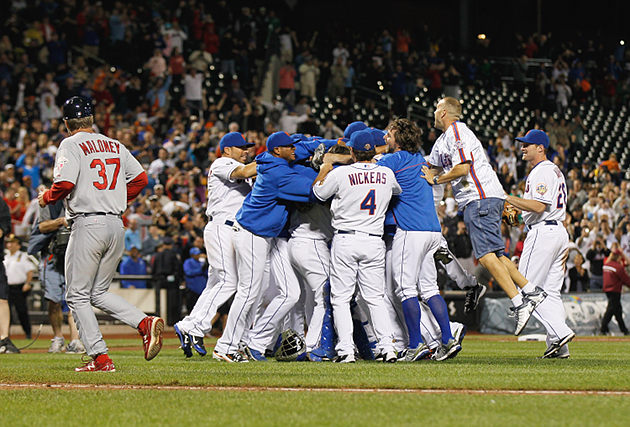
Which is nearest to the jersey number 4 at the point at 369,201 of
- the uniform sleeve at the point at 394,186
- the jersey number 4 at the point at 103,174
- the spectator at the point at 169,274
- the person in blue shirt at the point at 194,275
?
the uniform sleeve at the point at 394,186

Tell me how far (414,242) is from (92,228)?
11.0ft

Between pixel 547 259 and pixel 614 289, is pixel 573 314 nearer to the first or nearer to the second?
pixel 614 289

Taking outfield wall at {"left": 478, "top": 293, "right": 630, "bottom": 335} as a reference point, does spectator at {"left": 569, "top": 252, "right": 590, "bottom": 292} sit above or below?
above

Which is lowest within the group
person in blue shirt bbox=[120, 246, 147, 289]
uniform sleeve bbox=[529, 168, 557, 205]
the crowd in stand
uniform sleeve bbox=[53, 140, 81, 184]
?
person in blue shirt bbox=[120, 246, 147, 289]

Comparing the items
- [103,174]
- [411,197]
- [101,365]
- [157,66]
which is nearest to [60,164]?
[103,174]

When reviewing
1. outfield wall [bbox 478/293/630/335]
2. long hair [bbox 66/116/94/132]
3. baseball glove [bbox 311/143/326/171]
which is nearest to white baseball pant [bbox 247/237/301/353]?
baseball glove [bbox 311/143/326/171]

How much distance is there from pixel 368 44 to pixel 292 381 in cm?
2664

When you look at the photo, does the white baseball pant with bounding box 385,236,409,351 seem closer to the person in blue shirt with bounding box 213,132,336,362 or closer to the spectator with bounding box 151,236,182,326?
the person in blue shirt with bounding box 213,132,336,362

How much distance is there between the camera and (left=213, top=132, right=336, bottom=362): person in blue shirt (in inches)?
407

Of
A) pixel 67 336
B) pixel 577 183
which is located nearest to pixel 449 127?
pixel 67 336

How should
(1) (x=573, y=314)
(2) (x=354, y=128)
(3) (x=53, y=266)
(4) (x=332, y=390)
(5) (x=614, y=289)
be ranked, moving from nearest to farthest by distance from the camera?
(4) (x=332, y=390), (2) (x=354, y=128), (3) (x=53, y=266), (5) (x=614, y=289), (1) (x=573, y=314)

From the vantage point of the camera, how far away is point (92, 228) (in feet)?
28.0

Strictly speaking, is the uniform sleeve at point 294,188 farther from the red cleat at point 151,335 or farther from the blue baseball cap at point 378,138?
the red cleat at point 151,335

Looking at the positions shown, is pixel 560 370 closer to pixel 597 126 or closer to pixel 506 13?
pixel 597 126
